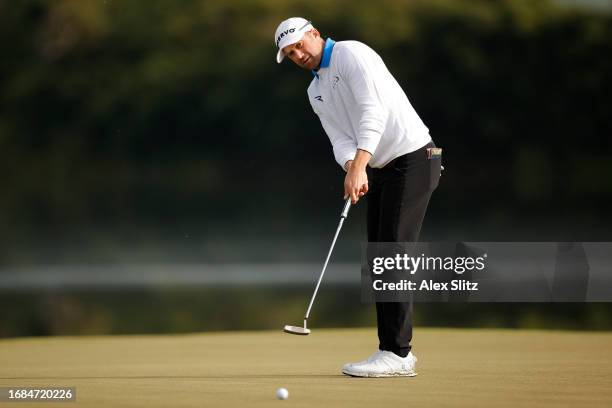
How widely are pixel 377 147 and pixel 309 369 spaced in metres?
1.03

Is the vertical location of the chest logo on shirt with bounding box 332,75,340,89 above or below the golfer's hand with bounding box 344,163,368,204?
above

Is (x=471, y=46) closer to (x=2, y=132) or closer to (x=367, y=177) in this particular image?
(x=2, y=132)

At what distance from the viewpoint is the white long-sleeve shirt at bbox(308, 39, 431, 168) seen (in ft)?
16.1

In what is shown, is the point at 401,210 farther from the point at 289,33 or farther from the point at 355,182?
the point at 289,33

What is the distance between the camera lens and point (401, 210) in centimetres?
502

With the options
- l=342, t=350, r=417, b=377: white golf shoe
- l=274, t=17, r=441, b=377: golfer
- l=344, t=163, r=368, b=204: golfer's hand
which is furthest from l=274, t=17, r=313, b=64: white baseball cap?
l=342, t=350, r=417, b=377: white golf shoe

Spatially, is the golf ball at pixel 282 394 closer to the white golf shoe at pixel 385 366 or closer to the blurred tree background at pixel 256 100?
the white golf shoe at pixel 385 366

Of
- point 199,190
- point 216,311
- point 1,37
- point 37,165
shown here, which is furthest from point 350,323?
point 1,37

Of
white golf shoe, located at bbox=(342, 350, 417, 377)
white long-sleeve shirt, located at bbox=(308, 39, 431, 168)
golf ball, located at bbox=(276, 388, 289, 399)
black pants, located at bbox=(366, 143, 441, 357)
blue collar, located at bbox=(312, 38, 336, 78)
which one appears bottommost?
golf ball, located at bbox=(276, 388, 289, 399)

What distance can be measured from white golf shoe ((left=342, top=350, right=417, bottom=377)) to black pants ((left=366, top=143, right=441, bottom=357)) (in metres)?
0.03

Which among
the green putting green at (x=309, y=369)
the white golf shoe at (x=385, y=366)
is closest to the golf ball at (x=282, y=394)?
the green putting green at (x=309, y=369)

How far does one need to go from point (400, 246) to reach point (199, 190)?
1449 inches

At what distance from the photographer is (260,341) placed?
268 inches

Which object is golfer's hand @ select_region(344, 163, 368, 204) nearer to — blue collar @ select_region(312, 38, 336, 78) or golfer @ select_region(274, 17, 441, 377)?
golfer @ select_region(274, 17, 441, 377)
